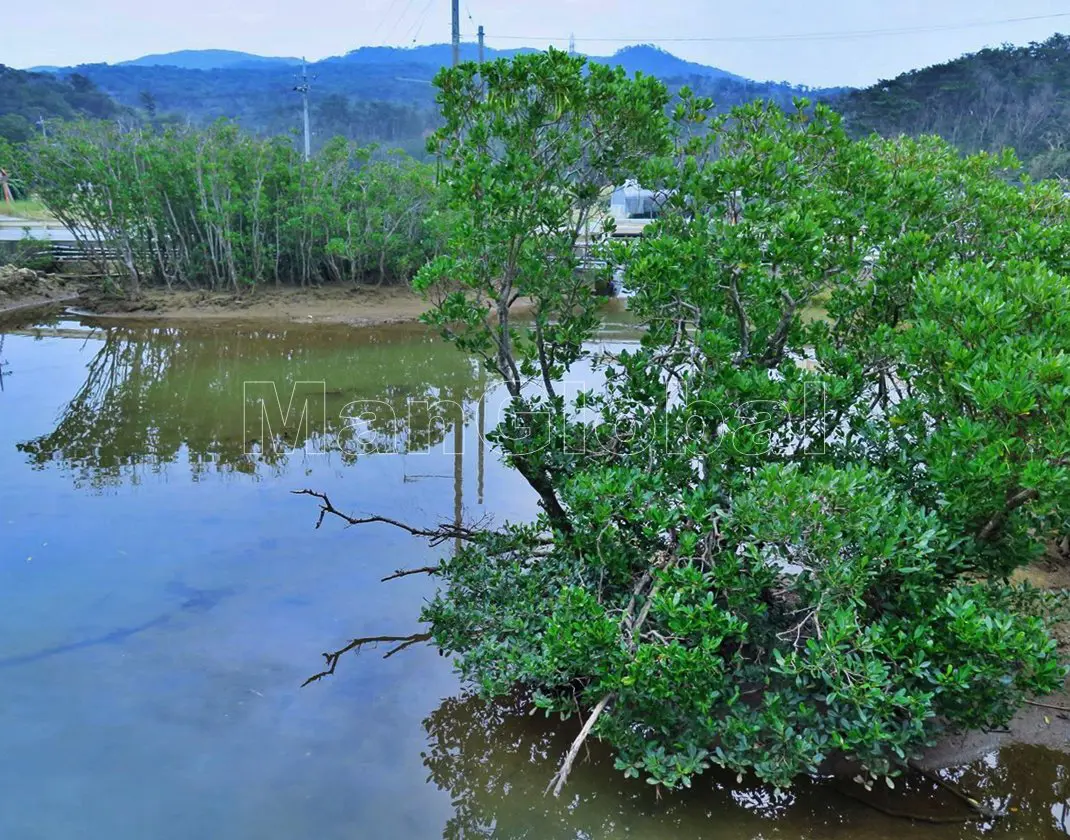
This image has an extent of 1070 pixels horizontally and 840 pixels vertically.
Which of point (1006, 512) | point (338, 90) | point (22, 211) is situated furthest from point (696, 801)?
point (338, 90)

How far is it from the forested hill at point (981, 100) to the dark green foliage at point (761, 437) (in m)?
31.6

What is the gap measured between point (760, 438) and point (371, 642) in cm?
289

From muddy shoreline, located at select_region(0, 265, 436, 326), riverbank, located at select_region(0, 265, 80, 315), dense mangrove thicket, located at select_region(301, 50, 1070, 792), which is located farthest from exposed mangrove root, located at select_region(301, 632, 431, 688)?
riverbank, located at select_region(0, 265, 80, 315)

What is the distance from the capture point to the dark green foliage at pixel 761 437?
3.43m

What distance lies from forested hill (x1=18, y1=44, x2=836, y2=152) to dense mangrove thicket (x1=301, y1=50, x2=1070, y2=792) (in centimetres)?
4098

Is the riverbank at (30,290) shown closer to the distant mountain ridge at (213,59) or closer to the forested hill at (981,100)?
the forested hill at (981,100)

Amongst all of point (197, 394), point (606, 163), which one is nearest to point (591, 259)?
point (606, 163)

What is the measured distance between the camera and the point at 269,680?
5.02 m

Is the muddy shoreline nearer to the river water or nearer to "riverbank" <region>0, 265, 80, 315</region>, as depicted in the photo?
"riverbank" <region>0, 265, 80, 315</region>

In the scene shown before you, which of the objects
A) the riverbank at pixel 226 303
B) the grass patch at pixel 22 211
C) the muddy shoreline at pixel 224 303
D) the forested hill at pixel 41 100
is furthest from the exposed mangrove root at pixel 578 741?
the forested hill at pixel 41 100

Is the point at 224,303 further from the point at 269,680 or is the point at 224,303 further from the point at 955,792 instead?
the point at 955,792

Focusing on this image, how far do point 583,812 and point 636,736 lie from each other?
0.58 metres

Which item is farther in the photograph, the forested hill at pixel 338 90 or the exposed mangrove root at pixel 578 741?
the forested hill at pixel 338 90

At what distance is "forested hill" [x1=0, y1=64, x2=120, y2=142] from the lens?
122 feet
